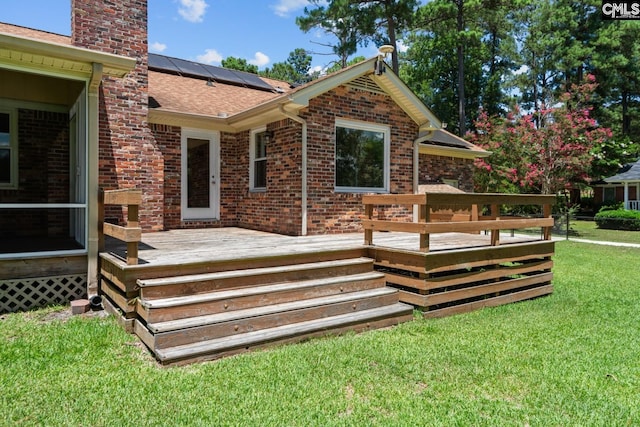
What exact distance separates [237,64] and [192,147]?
30.8 metres

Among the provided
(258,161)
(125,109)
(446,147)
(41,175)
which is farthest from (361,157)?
(41,175)

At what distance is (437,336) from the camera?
450cm

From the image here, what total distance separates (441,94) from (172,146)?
88.9 ft

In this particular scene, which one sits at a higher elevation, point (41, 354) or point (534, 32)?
point (534, 32)

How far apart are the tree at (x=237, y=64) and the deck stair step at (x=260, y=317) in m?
35.5

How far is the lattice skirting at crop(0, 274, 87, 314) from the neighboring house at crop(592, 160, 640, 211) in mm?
29200

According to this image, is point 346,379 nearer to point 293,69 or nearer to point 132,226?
point 132,226

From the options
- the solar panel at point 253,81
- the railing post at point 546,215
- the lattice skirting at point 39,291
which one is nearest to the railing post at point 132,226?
the lattice skirting at point 39,291

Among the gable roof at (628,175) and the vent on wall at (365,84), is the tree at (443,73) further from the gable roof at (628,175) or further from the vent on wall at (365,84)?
the vent on wall at (365,84)

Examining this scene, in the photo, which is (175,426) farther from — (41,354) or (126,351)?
(41,354)

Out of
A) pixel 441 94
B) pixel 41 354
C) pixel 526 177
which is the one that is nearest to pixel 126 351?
pixel 41 354

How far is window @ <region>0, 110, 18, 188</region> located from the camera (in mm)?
7750

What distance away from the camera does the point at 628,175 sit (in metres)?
25.7

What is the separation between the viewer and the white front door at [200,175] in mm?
9195
